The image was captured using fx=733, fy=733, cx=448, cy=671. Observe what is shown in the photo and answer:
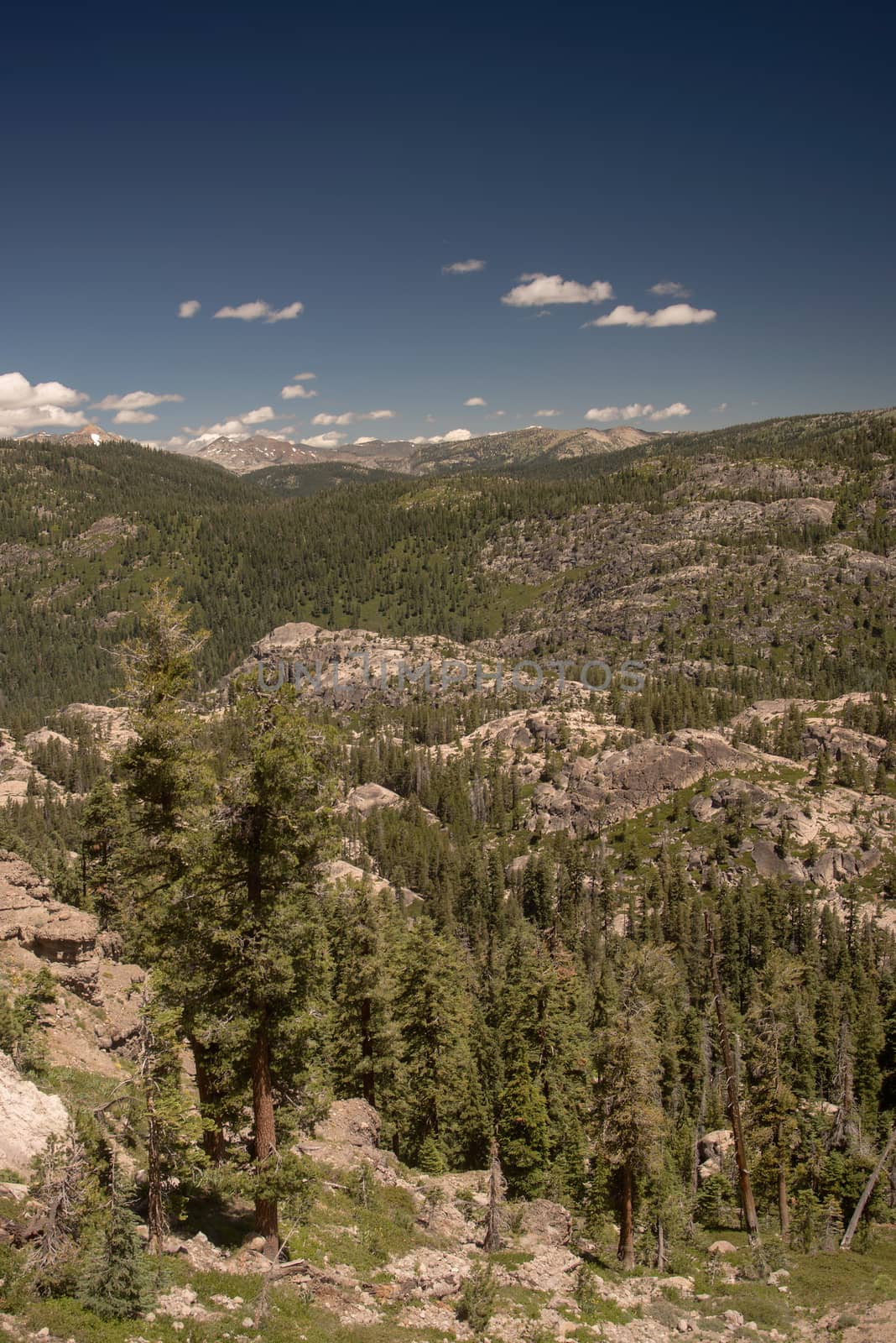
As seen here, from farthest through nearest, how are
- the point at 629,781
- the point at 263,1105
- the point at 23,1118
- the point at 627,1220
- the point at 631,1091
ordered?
1. the point at 629,781
2. the point at 627,1220
3. the point at 631,1091
4. the point at 23,1118
5. the point at 263,1105

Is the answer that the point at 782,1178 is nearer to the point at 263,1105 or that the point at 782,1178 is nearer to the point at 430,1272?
the point at 430,1272

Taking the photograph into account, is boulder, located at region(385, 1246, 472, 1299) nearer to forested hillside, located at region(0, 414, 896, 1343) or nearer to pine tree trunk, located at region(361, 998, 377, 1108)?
forested hillside, located at region(0, 414, 896, 1343)

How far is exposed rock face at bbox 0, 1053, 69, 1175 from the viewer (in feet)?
61.4

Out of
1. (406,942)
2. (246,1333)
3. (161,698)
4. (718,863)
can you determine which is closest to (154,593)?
(161,698)

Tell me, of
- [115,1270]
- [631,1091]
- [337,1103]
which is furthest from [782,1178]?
[115,1270]

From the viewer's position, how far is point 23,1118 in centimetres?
1988

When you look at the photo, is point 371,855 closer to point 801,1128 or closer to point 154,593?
point 801,1128

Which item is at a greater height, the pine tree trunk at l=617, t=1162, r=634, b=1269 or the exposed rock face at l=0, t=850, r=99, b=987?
the exposed rock face at l=0, t=850, r=99, b=987

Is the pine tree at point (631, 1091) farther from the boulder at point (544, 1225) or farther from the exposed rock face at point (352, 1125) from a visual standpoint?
the exposed rock face at point (352, 1125)

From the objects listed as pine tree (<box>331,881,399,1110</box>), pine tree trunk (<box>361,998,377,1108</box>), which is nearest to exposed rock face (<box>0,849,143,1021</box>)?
pine tree (<box>331,881,399,1110</box>)

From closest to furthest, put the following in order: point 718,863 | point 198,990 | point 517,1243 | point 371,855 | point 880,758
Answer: point 198,990 → point 517,1243 → point 718,863 → point 371,855 → point 880,758

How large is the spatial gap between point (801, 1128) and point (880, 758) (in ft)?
471

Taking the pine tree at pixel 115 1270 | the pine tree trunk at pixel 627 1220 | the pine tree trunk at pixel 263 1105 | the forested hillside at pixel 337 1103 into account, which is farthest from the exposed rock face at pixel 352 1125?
the pine tree at pixel 115 1270

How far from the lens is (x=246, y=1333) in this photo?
15.7 m
